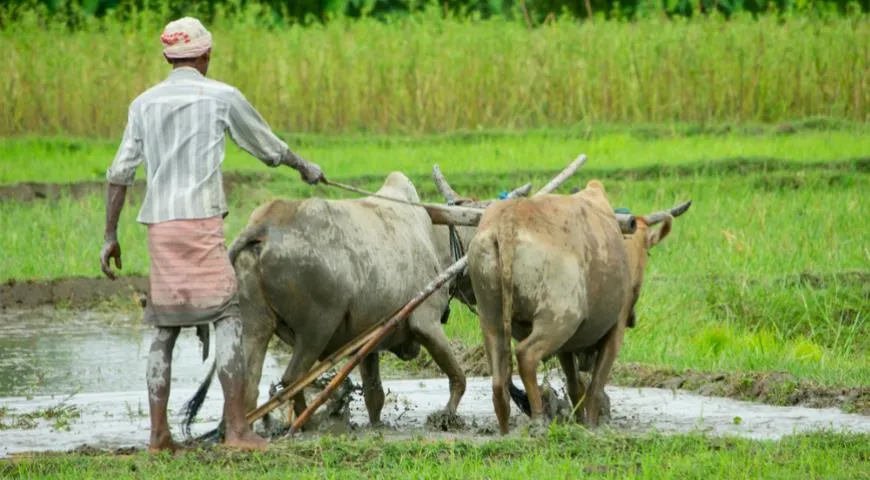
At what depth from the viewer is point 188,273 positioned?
21.8 ft

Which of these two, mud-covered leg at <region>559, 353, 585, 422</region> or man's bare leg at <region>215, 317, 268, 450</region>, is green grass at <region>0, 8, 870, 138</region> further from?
man's bare leg at <region>215, 317, 268, 450</region>

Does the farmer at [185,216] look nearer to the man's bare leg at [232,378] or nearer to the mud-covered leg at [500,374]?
the man's bare leg at [232,378]

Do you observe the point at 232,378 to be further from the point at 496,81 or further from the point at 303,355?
the point at 496,81

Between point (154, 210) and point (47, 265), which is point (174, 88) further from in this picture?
point (47, 265)

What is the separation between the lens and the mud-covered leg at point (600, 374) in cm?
772

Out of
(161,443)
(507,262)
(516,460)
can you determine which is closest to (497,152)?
(507,262)

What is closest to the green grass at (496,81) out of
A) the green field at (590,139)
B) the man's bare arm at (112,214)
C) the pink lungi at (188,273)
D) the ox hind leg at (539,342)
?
the green field at (590,139)

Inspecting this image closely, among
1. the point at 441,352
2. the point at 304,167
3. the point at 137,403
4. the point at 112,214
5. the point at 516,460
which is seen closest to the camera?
the point at 516,460

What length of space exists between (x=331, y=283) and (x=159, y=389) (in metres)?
1.14

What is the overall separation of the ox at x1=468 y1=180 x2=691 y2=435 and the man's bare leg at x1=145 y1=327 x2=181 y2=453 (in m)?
1.44

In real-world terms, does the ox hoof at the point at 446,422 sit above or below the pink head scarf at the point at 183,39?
below

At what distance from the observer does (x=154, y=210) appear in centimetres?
664

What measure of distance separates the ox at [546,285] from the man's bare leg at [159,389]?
1436 mm

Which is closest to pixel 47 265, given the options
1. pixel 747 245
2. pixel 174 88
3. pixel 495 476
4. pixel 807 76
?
pixel 747 245
